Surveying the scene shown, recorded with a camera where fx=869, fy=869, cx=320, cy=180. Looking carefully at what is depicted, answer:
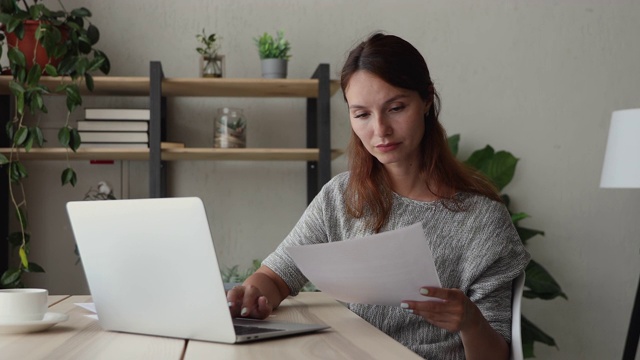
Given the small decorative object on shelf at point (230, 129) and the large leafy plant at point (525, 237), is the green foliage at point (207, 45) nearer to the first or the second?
the small decorative object on shelf at point (230, 129)

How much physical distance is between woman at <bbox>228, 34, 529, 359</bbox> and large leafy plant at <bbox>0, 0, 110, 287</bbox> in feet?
5.56

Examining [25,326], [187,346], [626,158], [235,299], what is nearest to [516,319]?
[235,299]

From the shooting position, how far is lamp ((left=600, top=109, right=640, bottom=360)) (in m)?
3.24

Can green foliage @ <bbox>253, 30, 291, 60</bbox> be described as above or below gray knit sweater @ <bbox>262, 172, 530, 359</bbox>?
above

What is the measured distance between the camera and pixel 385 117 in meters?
1.71

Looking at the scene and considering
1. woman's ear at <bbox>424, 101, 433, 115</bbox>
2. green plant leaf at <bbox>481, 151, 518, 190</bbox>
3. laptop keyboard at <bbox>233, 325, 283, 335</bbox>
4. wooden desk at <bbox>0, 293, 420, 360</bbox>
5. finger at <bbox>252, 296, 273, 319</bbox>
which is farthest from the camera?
green plant leaf at <bbox>481, 151, 518, 190</bbox>

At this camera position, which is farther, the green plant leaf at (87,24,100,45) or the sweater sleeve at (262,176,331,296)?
the green plant leaf at (87,24,100,45)

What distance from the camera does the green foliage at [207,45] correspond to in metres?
3.51

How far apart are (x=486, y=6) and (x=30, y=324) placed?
2966 millimetres

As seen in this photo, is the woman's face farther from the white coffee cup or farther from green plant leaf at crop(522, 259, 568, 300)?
green plant leaf at crop(522, 259, 568, 300)

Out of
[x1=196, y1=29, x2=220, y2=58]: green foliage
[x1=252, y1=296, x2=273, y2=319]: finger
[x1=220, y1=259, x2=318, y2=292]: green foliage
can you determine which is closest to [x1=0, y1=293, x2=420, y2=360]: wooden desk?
[x1=252, y1=296, x2=273, y2=319]: finger

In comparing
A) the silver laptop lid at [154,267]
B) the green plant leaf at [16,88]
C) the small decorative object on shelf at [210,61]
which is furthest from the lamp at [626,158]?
the silver laptop lid at [154,267]

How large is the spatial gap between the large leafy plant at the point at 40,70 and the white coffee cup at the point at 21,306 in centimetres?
195

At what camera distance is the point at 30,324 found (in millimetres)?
1287
